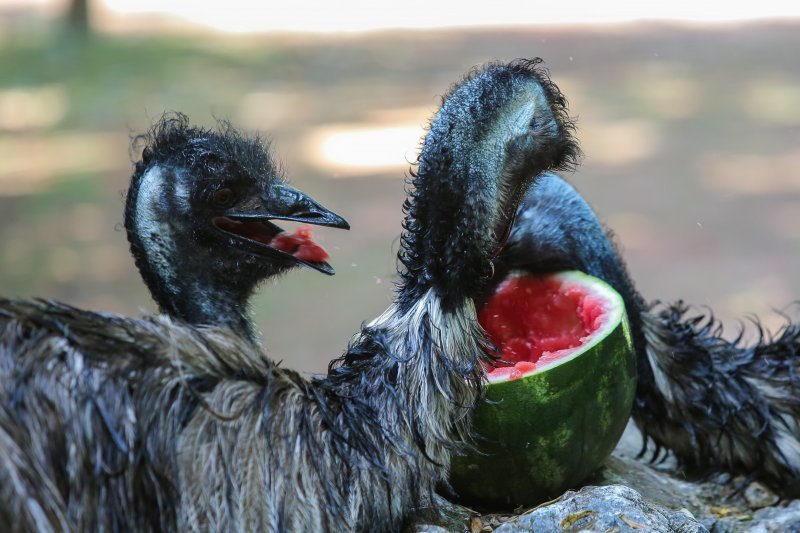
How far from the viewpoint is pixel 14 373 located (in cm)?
351

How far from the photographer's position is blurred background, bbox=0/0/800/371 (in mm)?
11805

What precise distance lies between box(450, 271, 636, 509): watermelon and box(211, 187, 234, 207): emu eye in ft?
3.89

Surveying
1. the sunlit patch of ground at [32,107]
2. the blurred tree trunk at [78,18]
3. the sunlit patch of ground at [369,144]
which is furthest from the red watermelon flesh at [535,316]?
the blurred tree trunk at [78,18]

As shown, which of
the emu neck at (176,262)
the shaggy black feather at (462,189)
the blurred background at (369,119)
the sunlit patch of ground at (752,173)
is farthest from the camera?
the sunlit patch of ground at (752,173)

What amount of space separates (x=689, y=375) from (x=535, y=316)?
2.29ft

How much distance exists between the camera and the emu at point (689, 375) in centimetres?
505

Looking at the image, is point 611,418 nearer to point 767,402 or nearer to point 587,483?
point 587,483

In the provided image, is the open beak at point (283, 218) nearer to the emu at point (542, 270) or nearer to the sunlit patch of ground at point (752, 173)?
the emu at point (542, 270)

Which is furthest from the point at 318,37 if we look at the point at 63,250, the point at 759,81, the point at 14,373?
the point at 14,373

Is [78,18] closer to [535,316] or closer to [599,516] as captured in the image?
[535,316]

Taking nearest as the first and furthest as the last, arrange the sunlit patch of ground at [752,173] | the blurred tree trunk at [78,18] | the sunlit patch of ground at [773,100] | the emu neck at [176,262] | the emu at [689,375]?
the emu neck at [176,262], the emu at [689,375], the sunlit patch of ground at [752,173], the sunlit patch of ground at [773,100], the blurred tree trunk at [78,18]

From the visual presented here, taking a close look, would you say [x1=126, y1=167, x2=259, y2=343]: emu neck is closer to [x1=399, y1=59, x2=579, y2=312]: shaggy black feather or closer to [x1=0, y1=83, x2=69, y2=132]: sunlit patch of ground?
[x1=399, y1=59, x2=579, y2=312]: shaggy black feather

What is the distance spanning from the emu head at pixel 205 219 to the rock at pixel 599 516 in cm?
126

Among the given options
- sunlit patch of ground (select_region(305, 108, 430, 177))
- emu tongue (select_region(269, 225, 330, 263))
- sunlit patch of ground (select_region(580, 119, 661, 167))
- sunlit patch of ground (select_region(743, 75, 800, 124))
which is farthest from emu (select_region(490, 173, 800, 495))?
sunlit patch of ground (select_region(743, 75, 800, 124))
